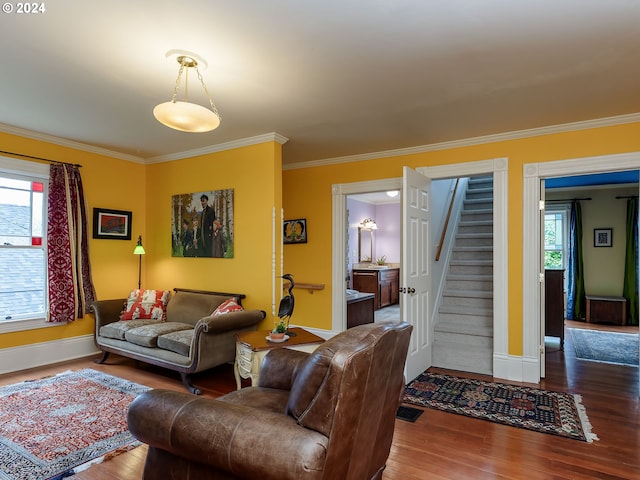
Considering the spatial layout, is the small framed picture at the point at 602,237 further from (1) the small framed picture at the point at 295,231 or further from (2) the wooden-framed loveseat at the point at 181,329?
(2) the wooden-framed loveseat at the point at 181,329

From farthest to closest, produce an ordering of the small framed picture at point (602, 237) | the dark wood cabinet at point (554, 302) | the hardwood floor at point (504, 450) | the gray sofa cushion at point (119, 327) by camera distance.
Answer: the small framed picture at point (602, 237) → the dark wood cabinet at point (554, 302) → the gray sofa cushion at point (119, 327) → the hardwood floor at point (504, 450)

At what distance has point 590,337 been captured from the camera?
5.67 m

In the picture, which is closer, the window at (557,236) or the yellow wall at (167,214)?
the yellow wall at (167,214)

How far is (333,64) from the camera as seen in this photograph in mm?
2482

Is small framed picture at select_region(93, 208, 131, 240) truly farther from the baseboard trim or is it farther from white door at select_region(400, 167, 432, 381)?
white door at select_region(400, 167, 432, 381)

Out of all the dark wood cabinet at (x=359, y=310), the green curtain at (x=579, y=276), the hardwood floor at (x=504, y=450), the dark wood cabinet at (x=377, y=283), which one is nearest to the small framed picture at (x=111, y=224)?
the hardwood floor at (x=504, y=450)

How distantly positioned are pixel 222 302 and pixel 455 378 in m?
2.61

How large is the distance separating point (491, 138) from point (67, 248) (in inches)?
194

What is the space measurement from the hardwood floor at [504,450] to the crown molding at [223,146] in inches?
103

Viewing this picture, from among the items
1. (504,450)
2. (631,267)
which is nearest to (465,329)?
(504,450)

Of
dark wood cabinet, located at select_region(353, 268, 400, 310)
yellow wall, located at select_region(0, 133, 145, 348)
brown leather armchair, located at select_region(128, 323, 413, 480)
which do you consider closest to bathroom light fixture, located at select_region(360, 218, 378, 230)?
dark wood cabinet, located at select_region(353, 268, 400, 310)

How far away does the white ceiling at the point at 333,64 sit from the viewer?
1.94m

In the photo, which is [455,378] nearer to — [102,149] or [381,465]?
[381,465]

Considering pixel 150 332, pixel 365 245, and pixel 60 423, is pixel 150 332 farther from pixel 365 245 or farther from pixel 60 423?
pixel 365 245
